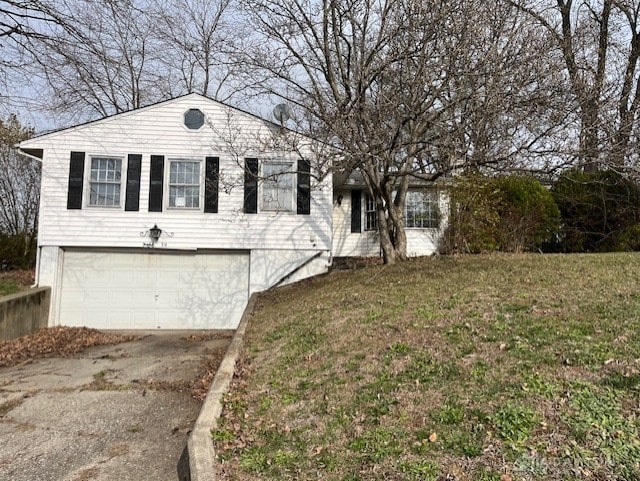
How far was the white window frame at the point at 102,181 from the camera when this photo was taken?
1203cm

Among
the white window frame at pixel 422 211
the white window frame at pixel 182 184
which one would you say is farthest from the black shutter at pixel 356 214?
the white window frame at pixel 182 184

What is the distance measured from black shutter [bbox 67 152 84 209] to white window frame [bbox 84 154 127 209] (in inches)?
5.6

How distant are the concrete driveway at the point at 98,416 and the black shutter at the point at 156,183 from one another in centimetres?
460

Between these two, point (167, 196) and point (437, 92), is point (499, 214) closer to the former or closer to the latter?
point (437, 92)

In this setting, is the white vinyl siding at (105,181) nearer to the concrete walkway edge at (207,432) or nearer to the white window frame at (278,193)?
the white window frame at (278,193)

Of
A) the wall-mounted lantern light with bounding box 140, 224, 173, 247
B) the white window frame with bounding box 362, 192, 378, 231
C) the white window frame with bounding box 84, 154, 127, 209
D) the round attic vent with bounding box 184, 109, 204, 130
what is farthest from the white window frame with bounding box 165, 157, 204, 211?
the white window frame with bounding box 362, 192, 378, 231

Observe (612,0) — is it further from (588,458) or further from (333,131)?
(588,458)

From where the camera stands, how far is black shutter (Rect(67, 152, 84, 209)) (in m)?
11.9

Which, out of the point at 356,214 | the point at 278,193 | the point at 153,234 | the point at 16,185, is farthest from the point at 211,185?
the point at 16,185

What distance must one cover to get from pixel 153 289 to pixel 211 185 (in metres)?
3.26

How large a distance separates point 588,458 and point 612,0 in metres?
17.2

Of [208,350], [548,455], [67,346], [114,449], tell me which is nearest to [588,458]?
[548,455]

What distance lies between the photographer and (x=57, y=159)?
12023 millimetres

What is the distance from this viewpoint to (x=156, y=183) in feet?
40.0
